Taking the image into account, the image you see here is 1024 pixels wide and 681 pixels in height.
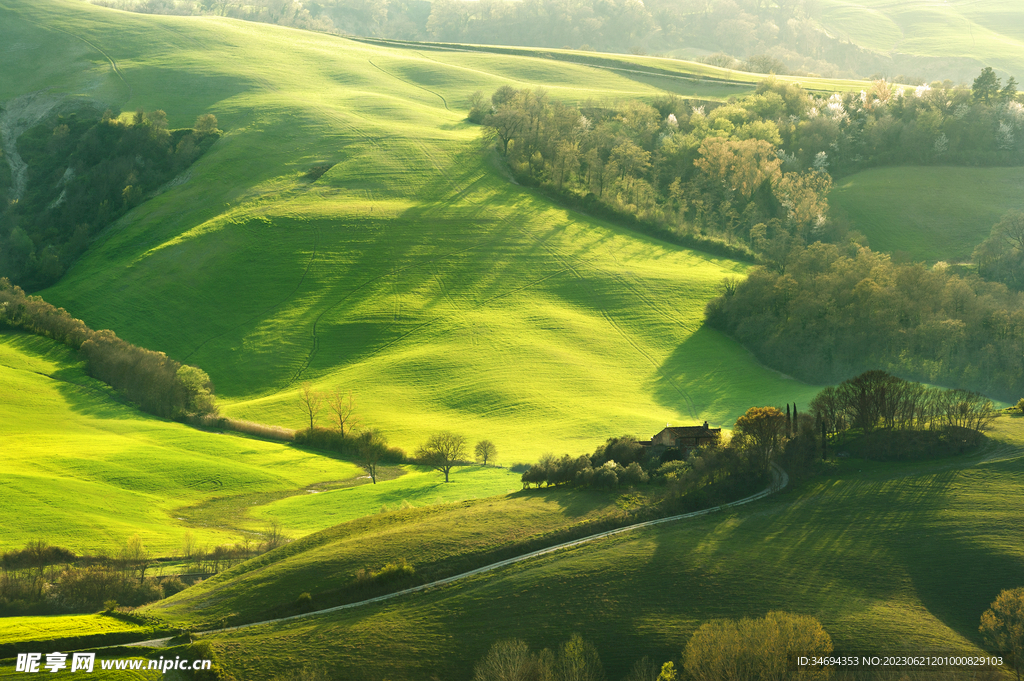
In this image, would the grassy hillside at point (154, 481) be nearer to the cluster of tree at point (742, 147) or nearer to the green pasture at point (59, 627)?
the green pasture at point (59, 627)

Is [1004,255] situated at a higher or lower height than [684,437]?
higher

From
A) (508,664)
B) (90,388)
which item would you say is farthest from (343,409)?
(508,664)

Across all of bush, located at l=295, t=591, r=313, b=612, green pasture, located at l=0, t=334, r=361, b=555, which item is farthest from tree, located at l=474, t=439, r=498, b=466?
bush, located at l=295, t=591, r=313, b=612

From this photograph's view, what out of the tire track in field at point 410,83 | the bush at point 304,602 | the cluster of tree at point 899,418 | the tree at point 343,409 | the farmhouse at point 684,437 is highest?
the tire track in field at point 410,83

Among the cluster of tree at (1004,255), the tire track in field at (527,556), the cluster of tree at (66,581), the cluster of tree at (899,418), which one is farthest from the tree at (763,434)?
the cluster of tree at (1004,255)

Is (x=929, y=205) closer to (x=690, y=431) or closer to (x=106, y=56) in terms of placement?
(x=690, y=431)

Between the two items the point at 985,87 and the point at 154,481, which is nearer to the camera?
the point at 154,481
